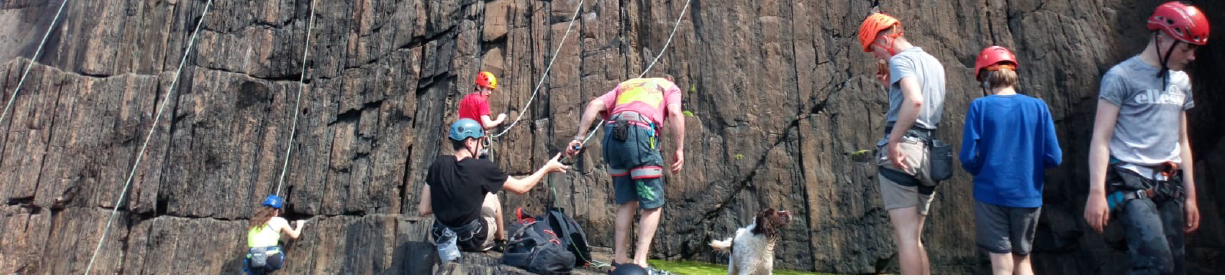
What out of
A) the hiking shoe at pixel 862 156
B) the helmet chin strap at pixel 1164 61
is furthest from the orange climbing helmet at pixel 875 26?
the hiking shoe at pixel 862 156

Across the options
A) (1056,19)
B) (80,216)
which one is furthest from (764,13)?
(80,216)

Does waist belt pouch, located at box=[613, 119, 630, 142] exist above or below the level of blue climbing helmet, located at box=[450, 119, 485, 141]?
below

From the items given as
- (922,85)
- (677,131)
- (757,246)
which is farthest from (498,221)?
(922,85)

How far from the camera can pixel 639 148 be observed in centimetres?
499

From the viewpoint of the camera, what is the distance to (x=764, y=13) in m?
7.27

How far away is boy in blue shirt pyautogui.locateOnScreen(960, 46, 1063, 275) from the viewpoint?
163 inches

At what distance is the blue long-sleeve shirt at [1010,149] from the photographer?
414 cm

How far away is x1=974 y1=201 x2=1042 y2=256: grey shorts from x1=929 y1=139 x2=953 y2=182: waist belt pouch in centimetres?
27

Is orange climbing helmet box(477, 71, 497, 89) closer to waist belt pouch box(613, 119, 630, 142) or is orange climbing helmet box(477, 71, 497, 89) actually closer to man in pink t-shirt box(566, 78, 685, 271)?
man in pink t-shirt box(566, 78, 685, 271)

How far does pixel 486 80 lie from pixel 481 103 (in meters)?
0.26

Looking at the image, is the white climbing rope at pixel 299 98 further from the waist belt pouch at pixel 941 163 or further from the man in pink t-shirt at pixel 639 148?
the waist belt pouch at pixel 941 163

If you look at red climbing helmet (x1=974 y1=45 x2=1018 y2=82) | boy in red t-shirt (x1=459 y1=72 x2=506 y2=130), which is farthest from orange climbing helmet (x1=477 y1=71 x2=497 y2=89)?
red climbing helmet (x1=974 y1=45 x2=1018 y2=82)

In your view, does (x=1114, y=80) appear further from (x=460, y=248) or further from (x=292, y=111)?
(x=292, y=111)

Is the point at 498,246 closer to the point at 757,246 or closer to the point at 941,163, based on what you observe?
the point at 757,246
